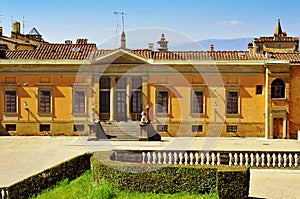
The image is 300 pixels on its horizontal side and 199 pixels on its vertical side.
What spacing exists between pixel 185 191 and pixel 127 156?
14.2ft

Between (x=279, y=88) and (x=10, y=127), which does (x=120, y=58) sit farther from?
(x=279, y=88)

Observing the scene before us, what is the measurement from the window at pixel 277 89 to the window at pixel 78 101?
1317cm

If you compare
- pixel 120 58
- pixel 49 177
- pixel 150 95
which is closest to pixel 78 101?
pixel 120 58

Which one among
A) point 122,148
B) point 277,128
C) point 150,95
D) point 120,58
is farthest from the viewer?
point 150,95

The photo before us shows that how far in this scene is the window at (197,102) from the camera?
34.3 metres

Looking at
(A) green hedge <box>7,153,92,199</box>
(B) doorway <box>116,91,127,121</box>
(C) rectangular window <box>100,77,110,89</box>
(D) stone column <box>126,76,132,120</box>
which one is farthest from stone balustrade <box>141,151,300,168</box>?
(C) rectangular window <box>100,77,110,89</box>

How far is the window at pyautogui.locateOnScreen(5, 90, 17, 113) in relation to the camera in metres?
34.8

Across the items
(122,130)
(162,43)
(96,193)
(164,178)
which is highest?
(162,43)

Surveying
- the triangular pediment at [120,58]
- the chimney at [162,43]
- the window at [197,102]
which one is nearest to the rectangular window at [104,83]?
the triangular pediment at [120,58]

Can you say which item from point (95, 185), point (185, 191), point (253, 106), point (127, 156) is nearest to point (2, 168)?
point (127, 156)

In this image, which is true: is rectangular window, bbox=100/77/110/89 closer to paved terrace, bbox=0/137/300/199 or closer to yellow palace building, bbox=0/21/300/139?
yellow palace building, bbox=0/21/300/139

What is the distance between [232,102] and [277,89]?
316 centimetres

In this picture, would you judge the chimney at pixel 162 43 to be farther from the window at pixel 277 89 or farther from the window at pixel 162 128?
the window at pixel 277 89

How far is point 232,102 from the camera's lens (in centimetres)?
3425
